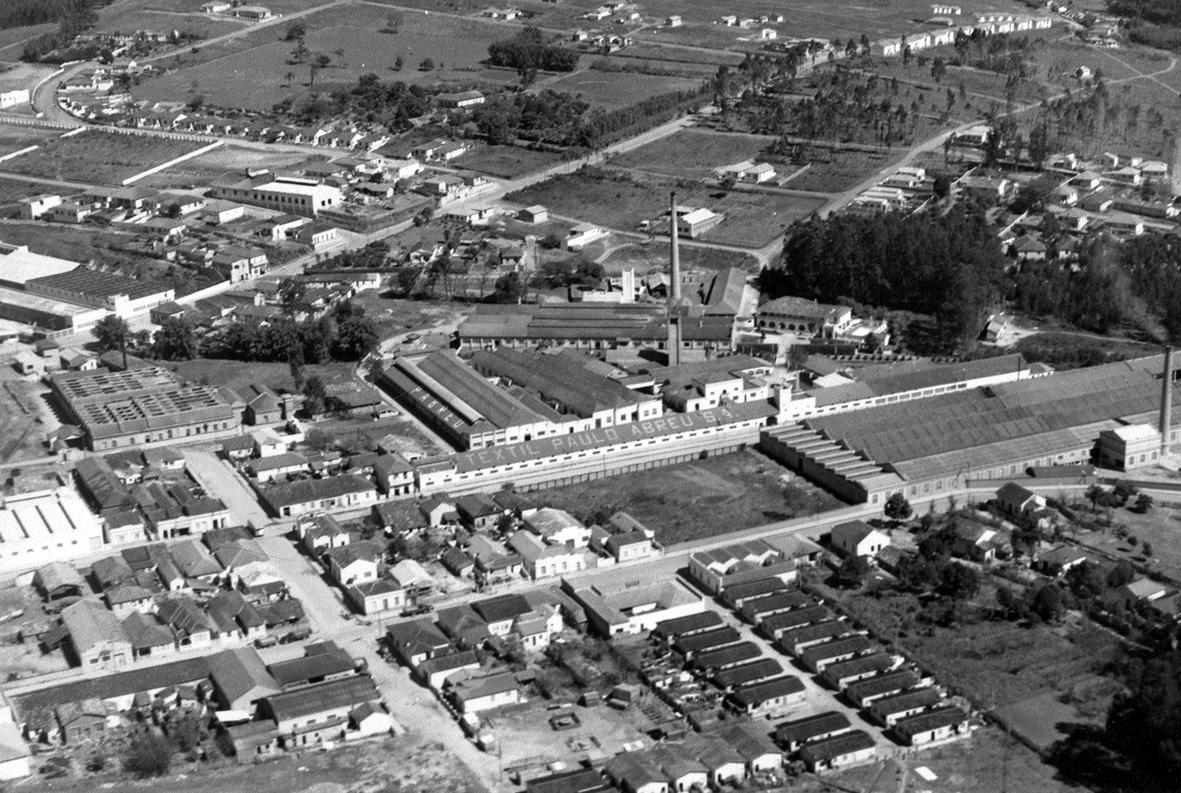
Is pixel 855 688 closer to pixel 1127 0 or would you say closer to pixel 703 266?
pixel 703 266

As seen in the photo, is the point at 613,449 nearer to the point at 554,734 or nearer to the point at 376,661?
the point at 376,661

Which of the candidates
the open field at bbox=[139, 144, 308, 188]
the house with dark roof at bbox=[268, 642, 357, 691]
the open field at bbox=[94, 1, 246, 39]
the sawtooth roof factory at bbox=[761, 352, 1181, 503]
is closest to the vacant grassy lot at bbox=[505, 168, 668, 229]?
the open field at bbox=[139, 144, 308, 188]

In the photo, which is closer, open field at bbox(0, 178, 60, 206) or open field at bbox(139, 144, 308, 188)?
open field at bbox(0, 178, 60, 206)

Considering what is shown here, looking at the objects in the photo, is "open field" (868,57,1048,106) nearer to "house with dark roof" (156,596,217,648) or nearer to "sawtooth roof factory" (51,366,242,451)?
"sawtooth roof factory" (51,366,242,451)

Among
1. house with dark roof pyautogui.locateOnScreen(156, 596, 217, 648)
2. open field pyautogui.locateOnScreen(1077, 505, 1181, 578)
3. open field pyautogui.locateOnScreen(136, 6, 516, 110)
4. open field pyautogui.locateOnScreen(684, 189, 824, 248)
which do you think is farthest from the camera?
open field pyautogui.locateOnScreen(136, 6, 516, 110)

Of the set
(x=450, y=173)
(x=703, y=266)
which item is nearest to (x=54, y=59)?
(x=450, y=173)

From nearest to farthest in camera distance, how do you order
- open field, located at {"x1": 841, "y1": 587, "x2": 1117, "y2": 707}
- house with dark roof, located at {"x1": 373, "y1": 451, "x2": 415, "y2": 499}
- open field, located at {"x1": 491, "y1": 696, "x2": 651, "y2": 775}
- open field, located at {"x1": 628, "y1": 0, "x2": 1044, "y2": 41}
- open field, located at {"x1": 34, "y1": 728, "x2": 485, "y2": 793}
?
1. open field, located at {"x1": 34, "y1": 728, "x2": 485, "y2": 793}
2. open field, located at {"x1": 491, "y1": 696, "x2": 651, "y2": 775}
3. open field, located at {"x1": 841, "y1": 587, "x2": 1117, "y2": 707}
4. house with dark roof, located at {"x1": 373, "y1": 451, "x2": 415, "y2": 499}
5. open field, located at {"x1": 628, "y1": 0, "x2": 1044, "y2": 41}

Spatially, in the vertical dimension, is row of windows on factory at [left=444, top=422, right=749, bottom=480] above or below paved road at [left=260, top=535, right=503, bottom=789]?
above
